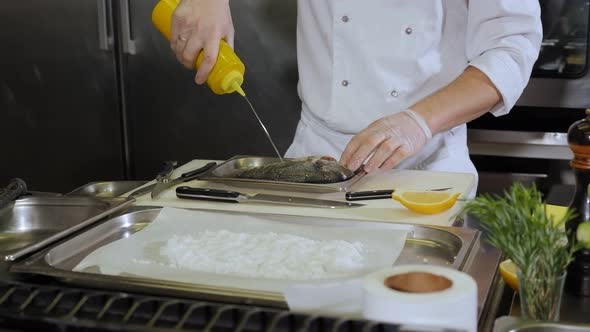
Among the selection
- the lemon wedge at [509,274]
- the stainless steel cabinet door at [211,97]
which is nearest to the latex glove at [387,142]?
the lemon wedge at [509,274]

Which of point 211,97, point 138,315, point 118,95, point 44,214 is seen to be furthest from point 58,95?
point 138,315

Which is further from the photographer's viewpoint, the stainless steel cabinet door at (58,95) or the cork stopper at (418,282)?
the stainless steel cabinet door at (58,95)

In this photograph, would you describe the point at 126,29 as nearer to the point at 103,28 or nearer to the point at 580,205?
the point at 103,28

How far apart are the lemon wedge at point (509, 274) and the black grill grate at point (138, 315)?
12.7 inches

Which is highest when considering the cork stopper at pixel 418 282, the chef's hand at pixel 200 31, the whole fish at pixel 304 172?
the chef's hand at pixel 200 31

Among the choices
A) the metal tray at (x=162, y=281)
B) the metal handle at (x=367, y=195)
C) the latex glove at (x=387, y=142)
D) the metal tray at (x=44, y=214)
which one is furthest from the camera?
the latex glove at (x=387, y=142)

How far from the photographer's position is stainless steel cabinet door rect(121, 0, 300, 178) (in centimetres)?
268

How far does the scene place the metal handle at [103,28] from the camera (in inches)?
107

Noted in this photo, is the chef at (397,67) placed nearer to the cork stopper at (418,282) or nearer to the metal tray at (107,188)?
the metal tray at (107,188)

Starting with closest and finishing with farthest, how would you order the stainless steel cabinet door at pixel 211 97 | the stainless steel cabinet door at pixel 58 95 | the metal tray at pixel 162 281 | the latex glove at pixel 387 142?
the metal tray at pixel 162 281
the latex glove at pixel 387 142
the stainless steel cabinet door at pixel 58 95
the stainless steel cabinet door at pixel 211 97

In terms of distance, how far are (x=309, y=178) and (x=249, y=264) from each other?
1.60 feet

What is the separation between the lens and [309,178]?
1592 millimetres

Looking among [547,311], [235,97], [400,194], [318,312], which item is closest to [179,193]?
[400,194]

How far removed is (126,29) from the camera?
2766 mm
